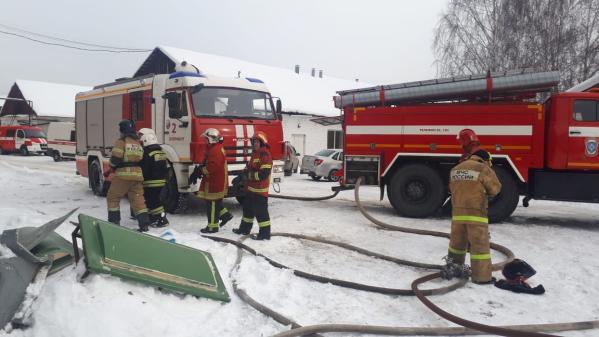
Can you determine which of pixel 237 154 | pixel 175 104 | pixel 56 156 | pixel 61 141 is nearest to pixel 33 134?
pixel 56 156

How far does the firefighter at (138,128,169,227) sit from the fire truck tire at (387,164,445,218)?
4.30 meters

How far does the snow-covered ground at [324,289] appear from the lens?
344cm

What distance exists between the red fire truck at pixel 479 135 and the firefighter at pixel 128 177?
4.02 m

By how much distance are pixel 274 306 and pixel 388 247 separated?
2.87 m

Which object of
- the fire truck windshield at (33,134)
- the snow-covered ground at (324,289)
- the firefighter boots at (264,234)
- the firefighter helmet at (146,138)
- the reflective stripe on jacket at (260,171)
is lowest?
the snow-covered ground at (324,289)

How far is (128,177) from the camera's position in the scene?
6.92 meters

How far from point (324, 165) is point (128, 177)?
10371 millimetres

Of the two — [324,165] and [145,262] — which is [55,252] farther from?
[324,165]

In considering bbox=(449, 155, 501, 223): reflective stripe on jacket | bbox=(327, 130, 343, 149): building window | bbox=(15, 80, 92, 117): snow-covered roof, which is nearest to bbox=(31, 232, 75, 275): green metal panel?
A: bbox=(449, 155, 501, 223): reflective stripe on jacket

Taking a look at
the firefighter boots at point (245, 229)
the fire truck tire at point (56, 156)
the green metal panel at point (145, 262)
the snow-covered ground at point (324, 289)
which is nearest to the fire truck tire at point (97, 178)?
the snow-covered ground at point (324, 289)

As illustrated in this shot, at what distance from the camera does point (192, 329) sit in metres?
3.51

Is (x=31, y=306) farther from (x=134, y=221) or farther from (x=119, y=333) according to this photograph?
(x=134, y=221)

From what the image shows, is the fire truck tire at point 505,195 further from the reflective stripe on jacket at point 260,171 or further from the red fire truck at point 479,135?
the reflective stripe on jacket at point 260,171

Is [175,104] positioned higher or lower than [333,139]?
higher
